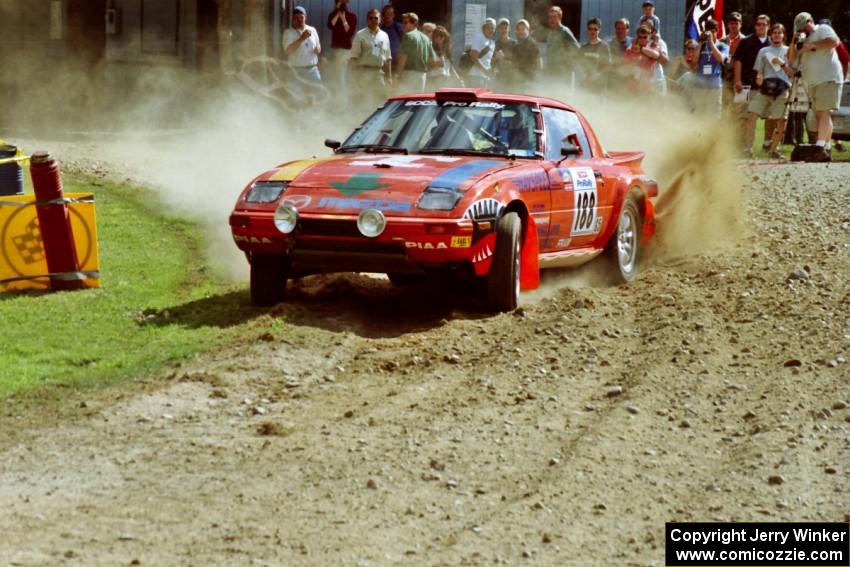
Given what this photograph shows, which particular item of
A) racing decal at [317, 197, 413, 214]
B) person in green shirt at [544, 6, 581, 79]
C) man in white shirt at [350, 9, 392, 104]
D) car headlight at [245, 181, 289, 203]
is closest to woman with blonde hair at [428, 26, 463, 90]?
man in white shirt at [350, 9, 392, 104]

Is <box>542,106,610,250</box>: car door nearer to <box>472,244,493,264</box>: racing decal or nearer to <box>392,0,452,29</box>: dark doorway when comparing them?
<box>472,244,493,264</box>: racing decal

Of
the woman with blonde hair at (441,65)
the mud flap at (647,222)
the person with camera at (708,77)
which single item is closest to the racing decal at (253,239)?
the mud flap at (647,222)

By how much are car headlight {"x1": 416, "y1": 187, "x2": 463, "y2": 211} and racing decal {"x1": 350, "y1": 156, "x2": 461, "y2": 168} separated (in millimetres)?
584

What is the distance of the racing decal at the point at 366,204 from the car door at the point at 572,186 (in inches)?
65.1

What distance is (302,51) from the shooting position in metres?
21.7

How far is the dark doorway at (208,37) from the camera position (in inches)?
1003

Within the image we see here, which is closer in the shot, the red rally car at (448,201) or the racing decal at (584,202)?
the red rally car at (448,201)

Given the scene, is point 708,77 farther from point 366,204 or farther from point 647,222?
point 366,204

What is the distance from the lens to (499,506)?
566 centimetres

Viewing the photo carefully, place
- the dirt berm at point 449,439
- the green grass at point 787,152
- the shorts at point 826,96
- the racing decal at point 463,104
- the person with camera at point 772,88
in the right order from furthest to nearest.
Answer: the green grass at point 787,152, the person with camera at point 772,88, the shorts at point 826,96, the racing decal at point 463,104, the dirt berm at point 449,439

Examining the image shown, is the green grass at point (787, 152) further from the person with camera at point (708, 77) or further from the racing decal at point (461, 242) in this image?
the racing decal at point (461, 242)

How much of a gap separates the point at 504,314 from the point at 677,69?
13.3 m

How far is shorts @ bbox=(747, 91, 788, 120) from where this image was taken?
1969 cm

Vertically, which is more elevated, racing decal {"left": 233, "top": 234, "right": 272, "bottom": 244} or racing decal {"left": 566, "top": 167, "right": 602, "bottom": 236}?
racing decal {"left": 566, "top": 167, "right": 602, "bottom": 236}
